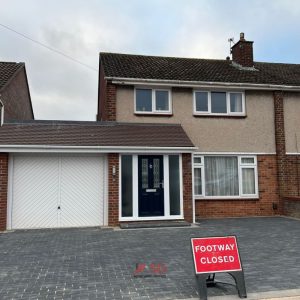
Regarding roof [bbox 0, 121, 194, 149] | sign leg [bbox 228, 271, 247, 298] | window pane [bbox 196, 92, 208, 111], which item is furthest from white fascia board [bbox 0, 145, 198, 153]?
sign leg [bbox 228, 271, 247, 298]

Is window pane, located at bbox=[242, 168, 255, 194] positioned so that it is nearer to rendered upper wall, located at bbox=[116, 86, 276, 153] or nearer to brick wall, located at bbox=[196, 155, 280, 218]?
brick wall, located at bbox=[196, 155, 280, 218]

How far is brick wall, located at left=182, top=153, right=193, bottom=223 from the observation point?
11891mm

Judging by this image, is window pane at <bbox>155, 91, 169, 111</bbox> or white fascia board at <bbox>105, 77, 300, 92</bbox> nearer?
white fascia board at <bbox>105, 77, 300, 92</bbox>

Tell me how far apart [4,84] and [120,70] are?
5.24 metres

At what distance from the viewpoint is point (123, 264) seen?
6.78 metres

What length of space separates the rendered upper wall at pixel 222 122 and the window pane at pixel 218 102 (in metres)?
0.39

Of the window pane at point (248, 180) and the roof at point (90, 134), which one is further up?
the roof at point (90, 134)

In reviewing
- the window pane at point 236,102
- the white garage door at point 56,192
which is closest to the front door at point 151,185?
the white garage door at point 56,192

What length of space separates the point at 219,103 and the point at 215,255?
995 cm

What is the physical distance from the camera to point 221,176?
14.0 metres

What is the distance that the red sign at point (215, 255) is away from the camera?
5.10 meters

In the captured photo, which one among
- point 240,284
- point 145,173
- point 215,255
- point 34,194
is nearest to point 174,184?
point 145,173

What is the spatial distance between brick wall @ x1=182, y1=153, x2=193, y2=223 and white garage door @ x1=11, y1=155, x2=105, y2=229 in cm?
279

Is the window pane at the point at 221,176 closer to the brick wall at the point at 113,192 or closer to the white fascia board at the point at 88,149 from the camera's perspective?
the white fascia board at the point at 88,149
